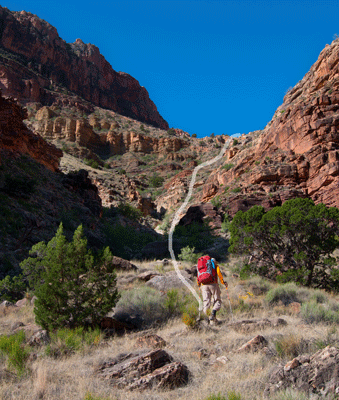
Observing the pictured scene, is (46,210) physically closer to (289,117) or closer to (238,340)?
(238,340)

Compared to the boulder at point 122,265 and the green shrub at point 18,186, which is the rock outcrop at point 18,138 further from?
the boulder at point 122,265

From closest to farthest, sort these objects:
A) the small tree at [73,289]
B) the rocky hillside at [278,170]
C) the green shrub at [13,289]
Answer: the small tree at [73,289], the green shrub at [13,289], the rocky hillside at [278,170]

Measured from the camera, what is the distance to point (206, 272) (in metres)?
6.67

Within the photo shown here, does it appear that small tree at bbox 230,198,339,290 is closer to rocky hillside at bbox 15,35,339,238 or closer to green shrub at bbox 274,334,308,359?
green shrub at bbox 274,334,308,359

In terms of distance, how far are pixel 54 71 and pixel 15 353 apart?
100014mm

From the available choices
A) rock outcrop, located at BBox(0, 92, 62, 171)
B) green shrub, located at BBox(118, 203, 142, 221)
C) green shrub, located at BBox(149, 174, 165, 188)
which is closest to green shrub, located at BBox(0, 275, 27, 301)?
rock outcrop, located at BBox(0, 92, 62, 171)

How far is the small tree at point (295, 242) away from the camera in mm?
10352

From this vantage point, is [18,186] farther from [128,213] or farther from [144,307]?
[128,213]

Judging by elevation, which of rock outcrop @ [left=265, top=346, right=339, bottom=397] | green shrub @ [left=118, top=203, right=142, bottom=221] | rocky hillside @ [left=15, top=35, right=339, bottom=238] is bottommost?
rock outcrop @ [left=265, top=346, right=339, bottom=397]

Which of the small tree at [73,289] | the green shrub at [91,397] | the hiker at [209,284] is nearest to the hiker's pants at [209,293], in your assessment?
the hiker at [209,284]

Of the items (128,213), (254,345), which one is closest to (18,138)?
(128,213)

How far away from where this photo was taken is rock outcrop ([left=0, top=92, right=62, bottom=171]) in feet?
66.1

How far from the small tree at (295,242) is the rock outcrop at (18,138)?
17.4m

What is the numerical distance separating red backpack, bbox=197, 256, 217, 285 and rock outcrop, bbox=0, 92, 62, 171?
1825 centimetres
